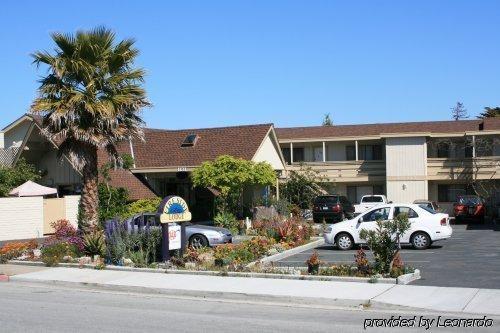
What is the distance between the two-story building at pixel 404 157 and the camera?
42281 mm

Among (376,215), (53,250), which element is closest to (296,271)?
(376,215)

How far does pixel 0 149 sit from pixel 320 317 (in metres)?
28.7

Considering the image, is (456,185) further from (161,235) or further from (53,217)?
(161,235)

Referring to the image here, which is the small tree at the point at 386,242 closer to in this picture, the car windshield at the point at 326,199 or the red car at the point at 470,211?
the car windshield at the point at 326,199

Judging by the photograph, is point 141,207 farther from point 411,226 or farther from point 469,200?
point 469,200

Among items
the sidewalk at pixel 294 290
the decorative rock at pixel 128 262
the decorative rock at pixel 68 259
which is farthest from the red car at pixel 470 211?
the decorative rock at pixel 68 259

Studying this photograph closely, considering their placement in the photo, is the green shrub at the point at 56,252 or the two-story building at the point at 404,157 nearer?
the green shrub at the point at 56,252

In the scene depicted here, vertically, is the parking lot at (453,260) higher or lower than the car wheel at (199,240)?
lower

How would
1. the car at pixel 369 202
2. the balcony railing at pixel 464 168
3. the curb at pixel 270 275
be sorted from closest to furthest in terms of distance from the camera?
the curb at pixel 270 275 < the car at pixel 369 202 < the balcony railing at pixel 464 168

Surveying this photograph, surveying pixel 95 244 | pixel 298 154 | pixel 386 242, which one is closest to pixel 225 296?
pixel 386 242

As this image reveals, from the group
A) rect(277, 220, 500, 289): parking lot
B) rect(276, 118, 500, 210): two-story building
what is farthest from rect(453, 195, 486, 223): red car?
rect(277, 220, 500, 289): parking lot

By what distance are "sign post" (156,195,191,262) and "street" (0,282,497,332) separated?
12.2 ft

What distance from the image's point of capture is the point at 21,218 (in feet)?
94.8

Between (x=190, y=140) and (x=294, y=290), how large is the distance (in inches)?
959
